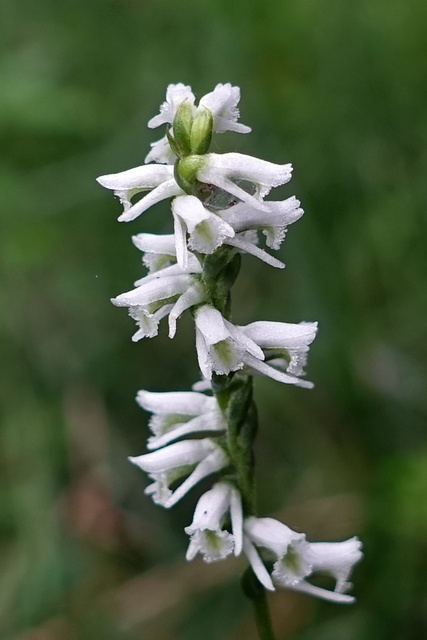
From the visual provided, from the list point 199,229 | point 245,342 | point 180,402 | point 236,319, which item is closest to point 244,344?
point 245,342

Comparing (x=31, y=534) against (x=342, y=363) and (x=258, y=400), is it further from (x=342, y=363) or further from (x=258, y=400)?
(x=342, y=363)

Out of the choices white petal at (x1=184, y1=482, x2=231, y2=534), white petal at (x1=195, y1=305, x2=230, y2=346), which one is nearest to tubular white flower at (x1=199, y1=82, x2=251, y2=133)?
white petal at (x1=195, y1=305, x2=230, y2=346)

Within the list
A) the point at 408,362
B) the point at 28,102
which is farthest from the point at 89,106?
the point at 408,362

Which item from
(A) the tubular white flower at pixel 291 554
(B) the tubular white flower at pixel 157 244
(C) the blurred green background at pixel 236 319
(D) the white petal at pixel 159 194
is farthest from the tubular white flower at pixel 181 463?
(C) the blurred green background at pixel 236 319

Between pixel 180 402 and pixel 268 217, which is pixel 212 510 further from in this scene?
pixel 268 217

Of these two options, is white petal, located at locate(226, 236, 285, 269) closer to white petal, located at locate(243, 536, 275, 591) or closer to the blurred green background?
white petal, located at locate(243, 536, 275, 591)

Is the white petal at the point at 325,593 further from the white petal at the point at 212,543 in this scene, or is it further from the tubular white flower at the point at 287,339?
the tubular white flower at the point at 287,339

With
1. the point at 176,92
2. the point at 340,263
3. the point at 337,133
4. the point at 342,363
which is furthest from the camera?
the point at 337,133
